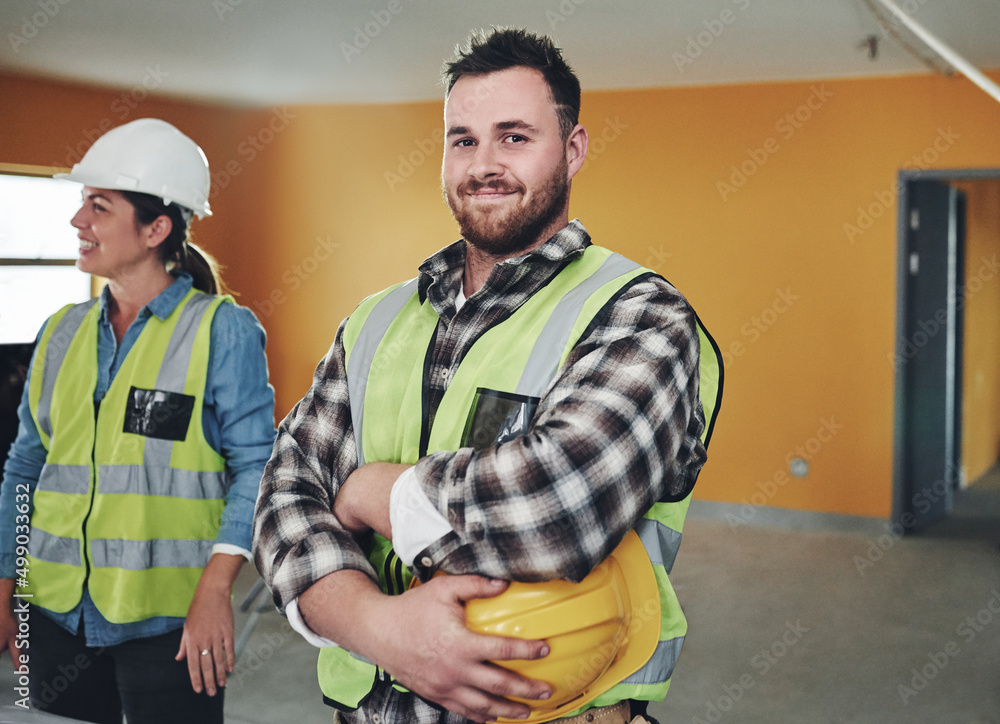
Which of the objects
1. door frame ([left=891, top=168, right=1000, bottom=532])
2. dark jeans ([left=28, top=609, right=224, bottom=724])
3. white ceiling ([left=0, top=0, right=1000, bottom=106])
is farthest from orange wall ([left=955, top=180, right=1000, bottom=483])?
dark jeans ([left=28, top=609, right=224, bottom=724])

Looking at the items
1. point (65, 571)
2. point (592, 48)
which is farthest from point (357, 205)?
point (65, 571)

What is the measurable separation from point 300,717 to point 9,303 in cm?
390

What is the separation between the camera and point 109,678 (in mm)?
1632

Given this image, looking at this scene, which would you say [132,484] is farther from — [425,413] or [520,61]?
[520,61]

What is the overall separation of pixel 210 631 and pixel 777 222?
492cm

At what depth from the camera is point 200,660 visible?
150cm

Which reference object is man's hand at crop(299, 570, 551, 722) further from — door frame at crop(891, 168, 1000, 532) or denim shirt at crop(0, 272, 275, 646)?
door frame at crop(891, 168, 1000, 532)

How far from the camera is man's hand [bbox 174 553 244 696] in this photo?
1.50m

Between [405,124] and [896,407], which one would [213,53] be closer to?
[405,124]

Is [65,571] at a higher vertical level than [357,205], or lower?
lower

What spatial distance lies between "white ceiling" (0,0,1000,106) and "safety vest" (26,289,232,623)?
308 cm

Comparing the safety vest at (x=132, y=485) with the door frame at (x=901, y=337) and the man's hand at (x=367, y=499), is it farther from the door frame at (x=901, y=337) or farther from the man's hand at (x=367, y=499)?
the door frame at (x=901, y=337)

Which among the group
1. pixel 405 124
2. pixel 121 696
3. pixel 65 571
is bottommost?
pixel 121 696

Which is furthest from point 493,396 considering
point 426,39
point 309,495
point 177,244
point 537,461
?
point 426,39
